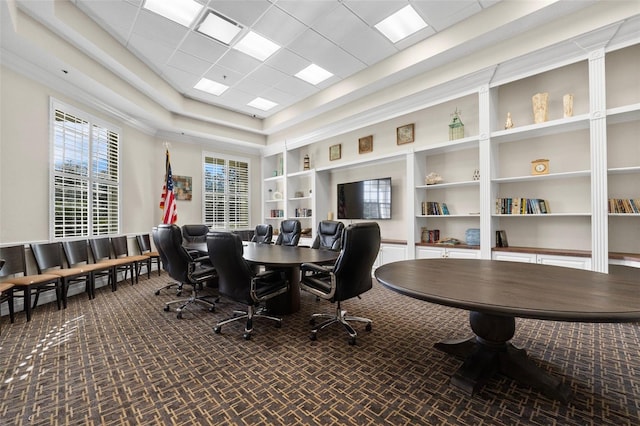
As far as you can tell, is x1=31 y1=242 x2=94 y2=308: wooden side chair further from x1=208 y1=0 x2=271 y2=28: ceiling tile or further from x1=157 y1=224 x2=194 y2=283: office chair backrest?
x1=208 y1=0 x2=271 y2=28: ceiling tile

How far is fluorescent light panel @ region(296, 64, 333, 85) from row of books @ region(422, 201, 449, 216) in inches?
117

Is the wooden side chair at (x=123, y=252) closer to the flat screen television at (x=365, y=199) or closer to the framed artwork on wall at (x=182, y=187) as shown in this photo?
the framed artwork on wall at (x=182, y=187)

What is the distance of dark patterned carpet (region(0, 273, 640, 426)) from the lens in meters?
1.64

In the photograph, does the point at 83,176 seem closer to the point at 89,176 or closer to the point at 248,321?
the point at 89,176

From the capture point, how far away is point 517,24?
11.2 feet

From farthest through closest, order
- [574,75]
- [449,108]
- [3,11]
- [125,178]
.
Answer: [125,178], [449,108], [574,75], [3,11]

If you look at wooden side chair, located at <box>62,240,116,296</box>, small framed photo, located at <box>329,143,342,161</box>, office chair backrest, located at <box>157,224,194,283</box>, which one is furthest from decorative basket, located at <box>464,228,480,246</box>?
wooden side chair, located at <box>62,240,116,296</box>

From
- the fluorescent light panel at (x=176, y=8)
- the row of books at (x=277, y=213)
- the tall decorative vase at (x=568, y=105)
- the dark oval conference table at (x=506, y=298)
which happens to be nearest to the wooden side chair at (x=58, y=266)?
the fluorescent light panel at (x=176, y=8)

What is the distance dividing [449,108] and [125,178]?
6.42 m

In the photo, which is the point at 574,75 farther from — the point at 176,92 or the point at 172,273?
the point at 176,92

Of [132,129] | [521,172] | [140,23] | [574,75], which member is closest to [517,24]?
[574,75]

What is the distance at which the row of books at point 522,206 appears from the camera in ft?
12.3

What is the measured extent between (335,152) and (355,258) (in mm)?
4579

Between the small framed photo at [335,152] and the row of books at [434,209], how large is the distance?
2512 millimetres
